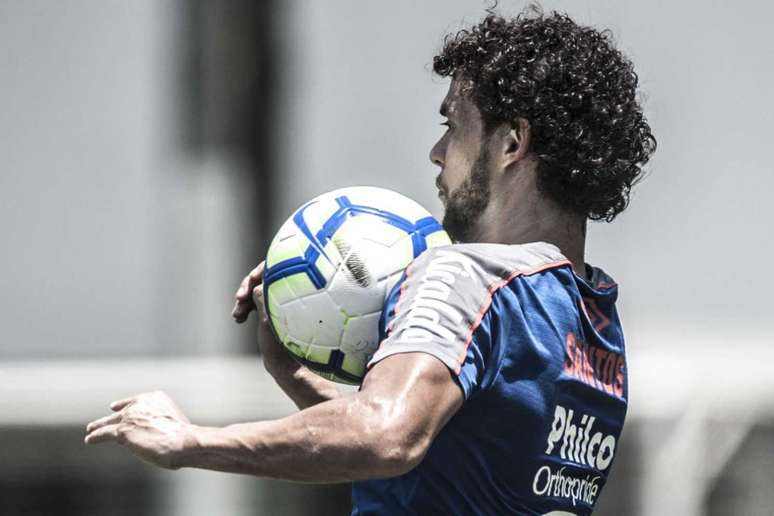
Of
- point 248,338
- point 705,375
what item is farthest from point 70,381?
point 705,375

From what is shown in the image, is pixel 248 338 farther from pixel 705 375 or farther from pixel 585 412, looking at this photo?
pixel 585 412

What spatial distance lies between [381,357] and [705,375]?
6.35 m

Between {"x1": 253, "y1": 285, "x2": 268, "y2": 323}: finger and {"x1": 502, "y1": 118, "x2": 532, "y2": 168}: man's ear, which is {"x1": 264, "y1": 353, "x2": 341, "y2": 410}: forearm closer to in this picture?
{"x1": 253, "y1": 285, "x2": 268, "y2": 323}: finger

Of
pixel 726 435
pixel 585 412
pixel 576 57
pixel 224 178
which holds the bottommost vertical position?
pixel 726 435

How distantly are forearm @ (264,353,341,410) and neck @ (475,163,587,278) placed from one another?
72 centimetres

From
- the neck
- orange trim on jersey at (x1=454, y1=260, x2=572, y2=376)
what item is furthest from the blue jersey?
the neck

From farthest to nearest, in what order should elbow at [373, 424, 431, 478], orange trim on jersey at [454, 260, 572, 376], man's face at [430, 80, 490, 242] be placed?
1. man's face at [430, 80, 490, 242]
2. orange trim on jersey at [454, 260, 572, 376]
3. elbow at [373, 424, 431, 478]

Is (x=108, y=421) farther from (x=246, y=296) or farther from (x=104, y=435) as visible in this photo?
(x=246, y=296)

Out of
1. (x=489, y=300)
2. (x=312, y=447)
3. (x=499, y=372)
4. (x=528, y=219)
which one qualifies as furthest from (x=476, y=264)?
(x=312, y=447)

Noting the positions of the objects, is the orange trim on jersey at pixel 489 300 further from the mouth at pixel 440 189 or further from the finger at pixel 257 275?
the finger at pixel 257 275

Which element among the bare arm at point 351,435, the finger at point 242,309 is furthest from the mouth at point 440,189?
the bare arm at point 351,435

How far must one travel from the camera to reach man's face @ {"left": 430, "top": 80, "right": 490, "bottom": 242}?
3354 millimetres

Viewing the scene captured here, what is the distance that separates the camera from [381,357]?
2.80 m

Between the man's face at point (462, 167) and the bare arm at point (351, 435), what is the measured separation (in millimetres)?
671
